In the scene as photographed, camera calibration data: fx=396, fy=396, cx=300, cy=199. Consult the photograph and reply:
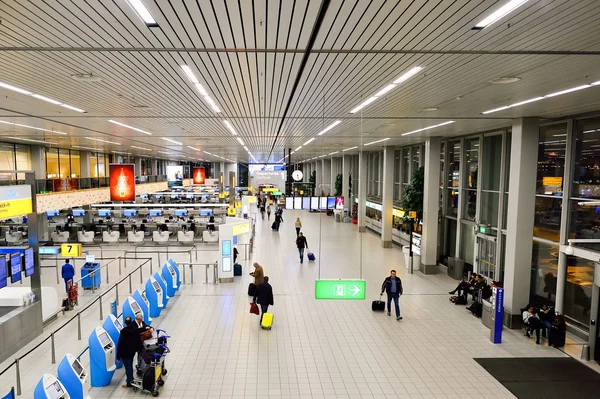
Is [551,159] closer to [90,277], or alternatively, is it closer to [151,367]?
[151,367]

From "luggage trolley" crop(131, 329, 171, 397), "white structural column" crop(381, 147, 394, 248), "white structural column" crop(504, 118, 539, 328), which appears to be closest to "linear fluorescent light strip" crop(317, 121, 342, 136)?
"white structural column" crop(504, 118, 539, 328)

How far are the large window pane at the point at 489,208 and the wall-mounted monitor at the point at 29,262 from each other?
12993 millimetres

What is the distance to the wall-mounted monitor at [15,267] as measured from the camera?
8.24m

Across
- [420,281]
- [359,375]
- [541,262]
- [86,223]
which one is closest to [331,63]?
[359,375]

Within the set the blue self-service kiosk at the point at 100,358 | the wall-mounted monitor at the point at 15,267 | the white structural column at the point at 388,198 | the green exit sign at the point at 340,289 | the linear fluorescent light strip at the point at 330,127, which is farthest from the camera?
the white structural column at the point at 388,198

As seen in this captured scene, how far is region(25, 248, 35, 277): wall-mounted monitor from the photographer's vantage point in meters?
8.69

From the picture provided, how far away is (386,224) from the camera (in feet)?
69.4

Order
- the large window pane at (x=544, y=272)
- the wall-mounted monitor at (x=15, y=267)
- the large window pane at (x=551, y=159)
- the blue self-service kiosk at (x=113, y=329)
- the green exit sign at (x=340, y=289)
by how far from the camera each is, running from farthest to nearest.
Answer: the large window pane at (x=544, y=272), the large window pane at (x=551, y=159), the wall-mounted monitor at (x=15, y=267), the green exit sign at (x=340, y=289), the blue self-service kiosk at (x=113, y=329)

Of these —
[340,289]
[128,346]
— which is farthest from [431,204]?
[128,346]

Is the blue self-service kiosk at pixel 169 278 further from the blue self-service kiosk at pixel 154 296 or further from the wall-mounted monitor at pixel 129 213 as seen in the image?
the wall-mounted monitor at pixel 129 213

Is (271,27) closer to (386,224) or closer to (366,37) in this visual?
Result: (366,37)

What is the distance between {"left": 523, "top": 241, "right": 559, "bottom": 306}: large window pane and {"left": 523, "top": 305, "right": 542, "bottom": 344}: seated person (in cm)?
97

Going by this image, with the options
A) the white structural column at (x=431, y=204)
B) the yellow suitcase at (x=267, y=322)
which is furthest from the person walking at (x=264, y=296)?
the white structural column at (x=431, y=204)

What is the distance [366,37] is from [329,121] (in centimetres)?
723
